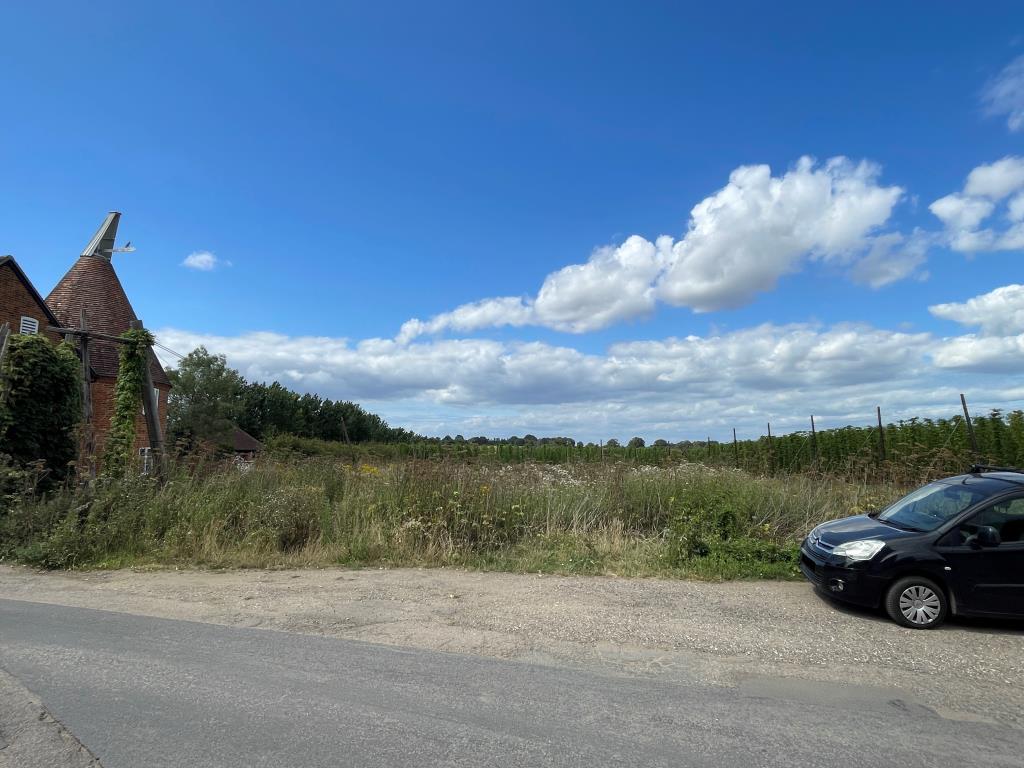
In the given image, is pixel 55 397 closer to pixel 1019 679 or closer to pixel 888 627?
pixel 888 627

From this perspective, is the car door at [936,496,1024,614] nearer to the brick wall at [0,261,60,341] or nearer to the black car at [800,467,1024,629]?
the black car at [800,467,1024,629]

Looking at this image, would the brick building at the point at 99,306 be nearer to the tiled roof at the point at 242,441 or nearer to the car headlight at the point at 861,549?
the car headlight at the point at 861,549

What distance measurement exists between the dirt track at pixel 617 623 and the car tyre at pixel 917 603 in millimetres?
150

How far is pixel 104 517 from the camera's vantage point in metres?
10.8

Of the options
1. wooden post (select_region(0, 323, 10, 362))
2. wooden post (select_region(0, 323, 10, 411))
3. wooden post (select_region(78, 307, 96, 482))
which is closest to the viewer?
wooden post (select_region(78, 307, 96, 482))

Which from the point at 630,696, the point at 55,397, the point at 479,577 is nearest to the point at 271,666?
the point at 630,696

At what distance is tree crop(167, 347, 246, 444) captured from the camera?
58.3 meters

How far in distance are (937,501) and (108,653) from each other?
9.07m

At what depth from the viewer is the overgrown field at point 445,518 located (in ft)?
32.2

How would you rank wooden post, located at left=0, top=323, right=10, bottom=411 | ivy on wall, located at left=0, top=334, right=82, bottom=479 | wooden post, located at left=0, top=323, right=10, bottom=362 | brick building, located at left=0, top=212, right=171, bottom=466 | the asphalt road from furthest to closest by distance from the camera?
1. brick building, located at left=0, top=212, right=171, bottom=466
2. wooden post, located at left=0, top=323, right=10, bottom=362
3. wooden post, located at left=0, top=323, right=10, bottom=411
4. ivy on wall, located at left=0, top=334, right=82, bottom=479
5. the asphalt road

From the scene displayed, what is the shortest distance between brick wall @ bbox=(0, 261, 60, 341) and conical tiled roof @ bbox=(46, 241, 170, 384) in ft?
4.93

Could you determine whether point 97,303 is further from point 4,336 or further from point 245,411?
point 245,411

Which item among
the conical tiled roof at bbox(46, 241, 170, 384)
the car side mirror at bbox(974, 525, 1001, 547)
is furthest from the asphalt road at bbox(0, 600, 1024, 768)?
the conical tiled roof at bbox(46, 241, 170, 384)

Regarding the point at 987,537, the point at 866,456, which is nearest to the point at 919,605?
the point at 987,537
